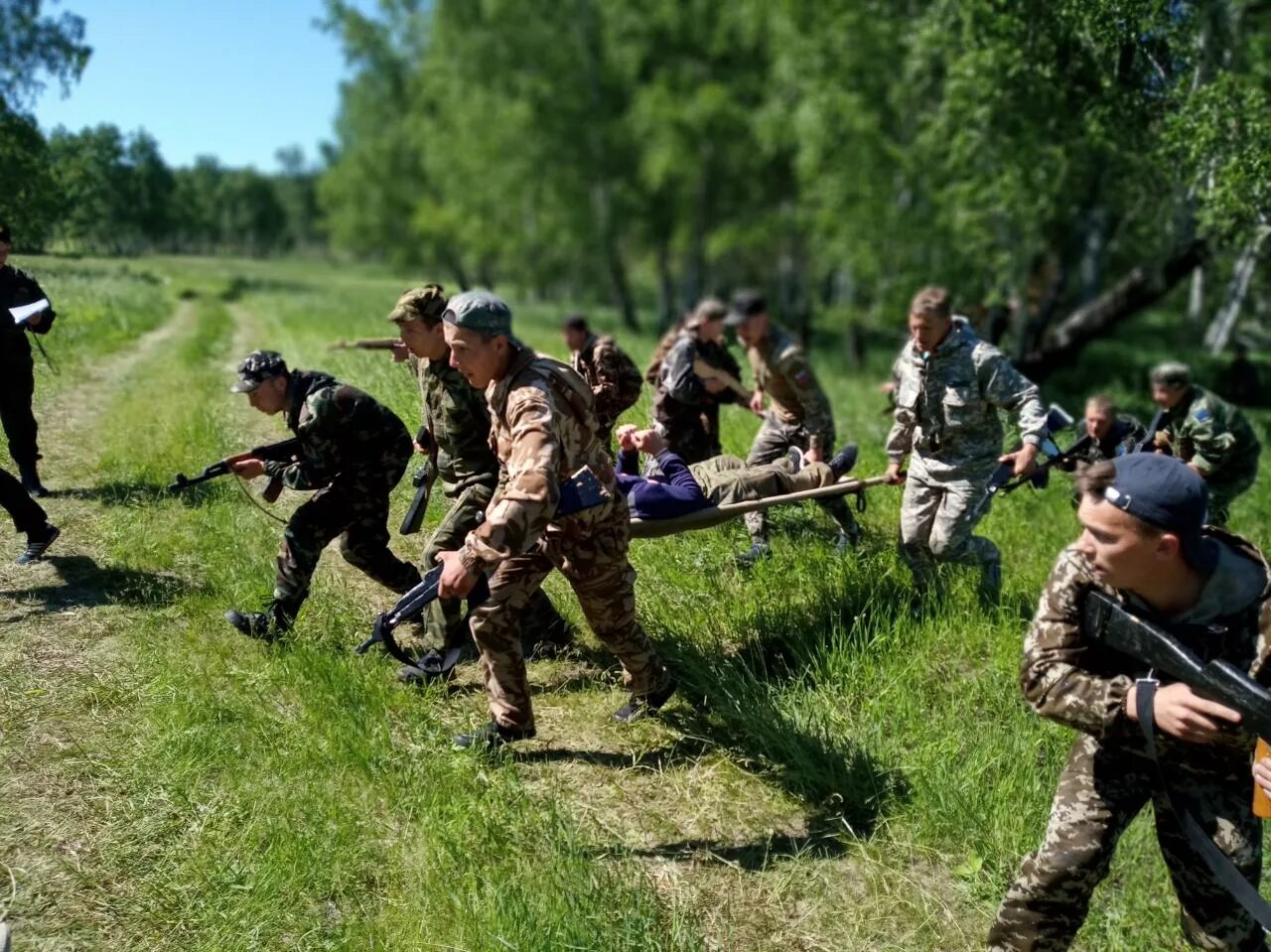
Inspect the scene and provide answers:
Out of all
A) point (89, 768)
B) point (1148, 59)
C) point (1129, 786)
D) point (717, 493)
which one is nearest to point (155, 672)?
point (89, 768)

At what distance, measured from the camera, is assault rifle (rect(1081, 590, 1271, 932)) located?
226 cm

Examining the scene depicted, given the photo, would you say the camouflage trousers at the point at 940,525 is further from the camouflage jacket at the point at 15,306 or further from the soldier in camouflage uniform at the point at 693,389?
the camouflage jacket at the point at 15,306

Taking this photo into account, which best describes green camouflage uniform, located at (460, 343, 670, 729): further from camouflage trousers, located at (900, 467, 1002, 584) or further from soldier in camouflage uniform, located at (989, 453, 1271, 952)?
camouflage trousers, located at (900, 467, 1002, 584)

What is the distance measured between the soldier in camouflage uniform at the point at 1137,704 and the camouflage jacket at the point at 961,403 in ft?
8.25

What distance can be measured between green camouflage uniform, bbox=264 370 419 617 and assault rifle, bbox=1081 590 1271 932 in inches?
131

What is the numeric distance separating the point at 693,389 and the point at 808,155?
47.6 ft

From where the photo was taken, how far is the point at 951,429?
5.17 meters

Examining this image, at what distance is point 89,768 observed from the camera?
11.9 ft

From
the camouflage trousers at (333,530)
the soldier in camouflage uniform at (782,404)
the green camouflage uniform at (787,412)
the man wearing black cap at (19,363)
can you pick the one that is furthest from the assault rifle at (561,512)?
the man wearing black cap at (19,363)

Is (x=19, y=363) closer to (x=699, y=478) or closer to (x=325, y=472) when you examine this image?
(x=325, y=472)

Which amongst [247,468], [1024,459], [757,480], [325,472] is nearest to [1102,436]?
[1024,459]

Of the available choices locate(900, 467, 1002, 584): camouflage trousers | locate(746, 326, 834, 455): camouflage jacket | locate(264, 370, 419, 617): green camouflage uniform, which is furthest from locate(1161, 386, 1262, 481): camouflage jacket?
locate(264, 370, 419, 617): green camouflage uniform

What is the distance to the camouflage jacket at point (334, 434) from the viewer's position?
14.6ft

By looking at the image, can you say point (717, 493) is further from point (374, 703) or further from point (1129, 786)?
point (1129, 786)
